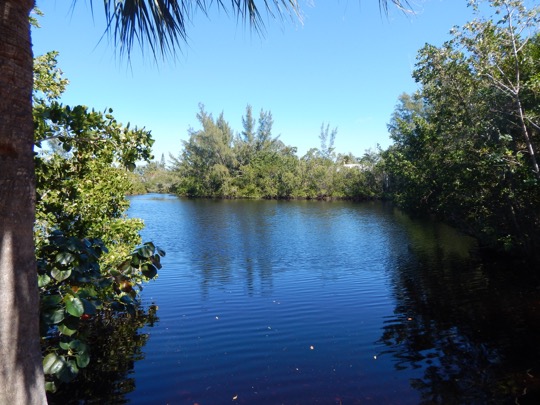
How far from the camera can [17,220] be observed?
169 centimetres

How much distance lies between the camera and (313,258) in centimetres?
1684

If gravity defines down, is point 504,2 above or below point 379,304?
above

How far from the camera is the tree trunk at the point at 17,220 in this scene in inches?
65.3

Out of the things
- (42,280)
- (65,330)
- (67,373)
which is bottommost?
(67,373)

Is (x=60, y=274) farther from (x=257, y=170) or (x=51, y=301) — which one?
(x=257, y=170)

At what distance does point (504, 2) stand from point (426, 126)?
8222mm

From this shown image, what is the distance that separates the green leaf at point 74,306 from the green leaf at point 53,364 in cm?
50

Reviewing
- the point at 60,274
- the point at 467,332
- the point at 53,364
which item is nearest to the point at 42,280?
the point at 60,274

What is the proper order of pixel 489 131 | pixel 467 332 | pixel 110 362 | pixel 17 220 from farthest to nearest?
pixel 489 131
pixel 467 332
pixel 110 362
pixel 17 220

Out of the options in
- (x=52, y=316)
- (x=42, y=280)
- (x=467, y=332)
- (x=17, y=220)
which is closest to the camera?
(x=17, y=220)

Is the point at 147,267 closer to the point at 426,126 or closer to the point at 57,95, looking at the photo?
the point at 57,95

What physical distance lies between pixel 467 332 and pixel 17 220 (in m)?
8.80

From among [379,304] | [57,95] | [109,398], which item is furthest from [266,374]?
[57,95]

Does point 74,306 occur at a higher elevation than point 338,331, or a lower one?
higher
